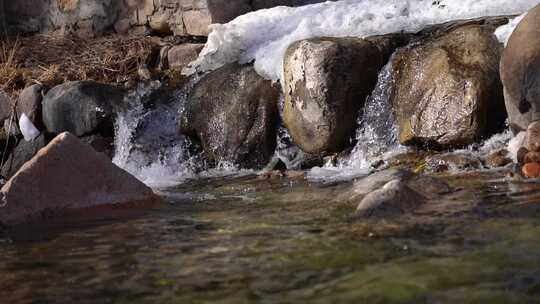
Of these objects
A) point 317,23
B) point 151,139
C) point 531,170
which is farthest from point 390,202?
point 151,139

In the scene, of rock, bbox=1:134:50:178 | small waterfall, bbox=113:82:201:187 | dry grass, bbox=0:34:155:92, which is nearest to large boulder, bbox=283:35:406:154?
small waterfall, bbox=113:82:201:187

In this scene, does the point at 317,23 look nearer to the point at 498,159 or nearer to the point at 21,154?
the point at 498,159

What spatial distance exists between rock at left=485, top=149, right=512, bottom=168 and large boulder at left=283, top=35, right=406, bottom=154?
1.35m

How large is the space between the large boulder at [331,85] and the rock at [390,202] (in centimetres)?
233

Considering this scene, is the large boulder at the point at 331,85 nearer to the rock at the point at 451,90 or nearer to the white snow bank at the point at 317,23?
the rock at the point at 451,90

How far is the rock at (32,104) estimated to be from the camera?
794cm

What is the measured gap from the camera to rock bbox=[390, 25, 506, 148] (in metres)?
5.05

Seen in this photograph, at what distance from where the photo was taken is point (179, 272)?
8.43 feet

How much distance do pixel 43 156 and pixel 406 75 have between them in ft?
8.94

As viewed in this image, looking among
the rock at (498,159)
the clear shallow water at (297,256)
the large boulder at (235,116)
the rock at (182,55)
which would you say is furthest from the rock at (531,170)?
the rock at (182,55)

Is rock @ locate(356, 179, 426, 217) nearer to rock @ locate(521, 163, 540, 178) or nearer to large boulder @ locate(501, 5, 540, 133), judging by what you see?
rock @ locate(521, 163, 540, 178)

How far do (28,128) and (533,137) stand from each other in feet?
17.1

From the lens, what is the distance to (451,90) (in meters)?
5.18

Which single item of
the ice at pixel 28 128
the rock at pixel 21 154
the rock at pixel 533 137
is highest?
the ice at pixel 28 128
